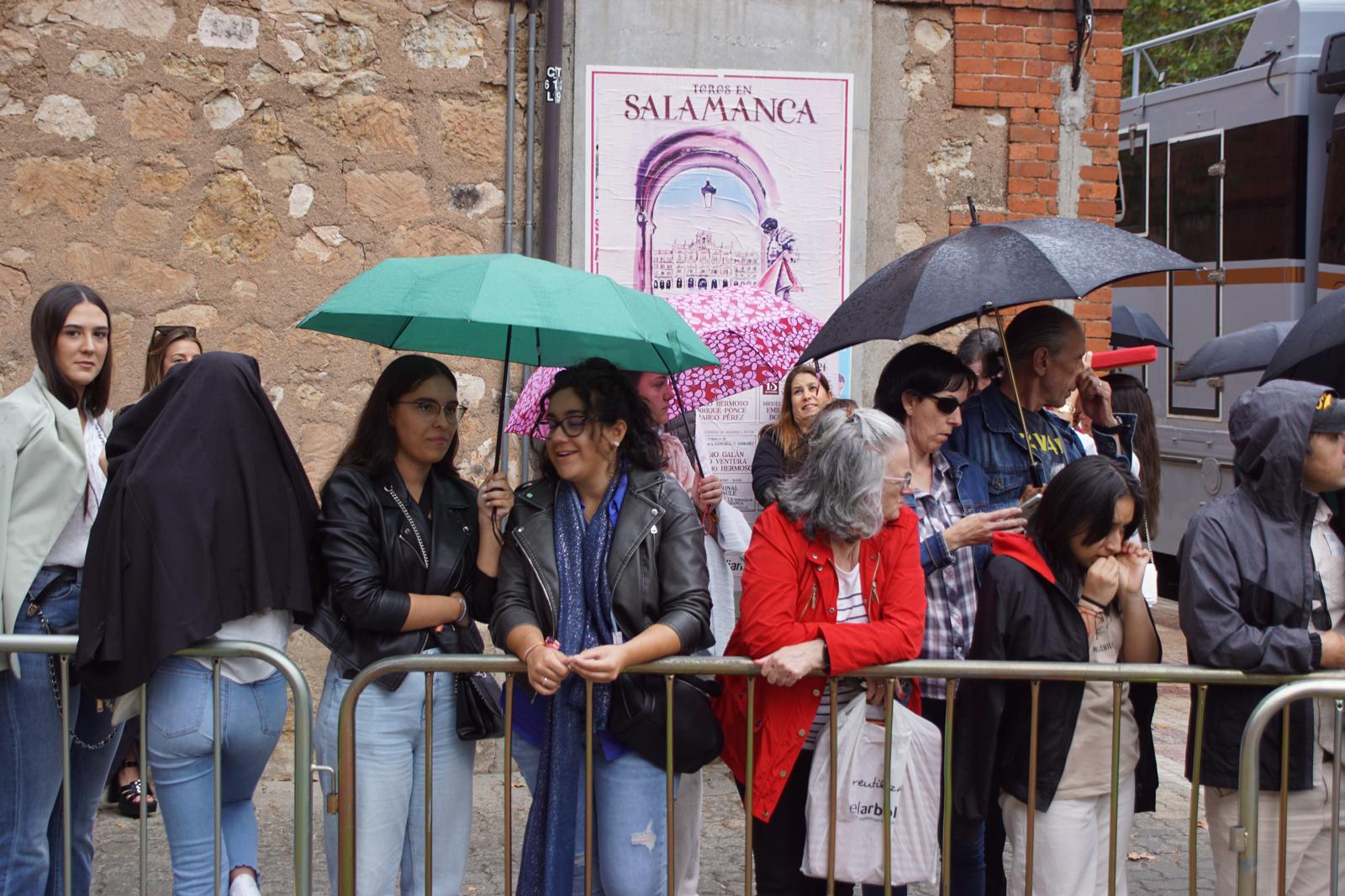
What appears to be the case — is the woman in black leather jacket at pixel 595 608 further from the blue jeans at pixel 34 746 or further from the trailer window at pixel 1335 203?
the trailer window at pixel 1335 203

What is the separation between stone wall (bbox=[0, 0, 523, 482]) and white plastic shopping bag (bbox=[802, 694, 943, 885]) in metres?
2.94

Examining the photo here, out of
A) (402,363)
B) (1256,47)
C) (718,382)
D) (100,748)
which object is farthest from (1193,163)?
(100,748)

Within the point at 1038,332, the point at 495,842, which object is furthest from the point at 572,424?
the point at 495,842

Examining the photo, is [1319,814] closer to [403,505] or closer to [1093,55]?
[403,505]

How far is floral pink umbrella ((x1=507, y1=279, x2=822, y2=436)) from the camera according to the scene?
4656mm

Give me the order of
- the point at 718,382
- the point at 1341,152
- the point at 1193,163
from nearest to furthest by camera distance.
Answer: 1. the point at 718,382
2. the point at 1341,152
3. the point at 1193,163

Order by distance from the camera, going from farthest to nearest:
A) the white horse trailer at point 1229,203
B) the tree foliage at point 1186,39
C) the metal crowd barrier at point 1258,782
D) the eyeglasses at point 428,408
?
the tree foliage at point 1186,39 < the white horse trailer at point 1229,203 < the eyeglasses at point 428,408 < the metal crowd barrier at point 1258,782

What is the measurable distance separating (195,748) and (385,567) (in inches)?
25.3

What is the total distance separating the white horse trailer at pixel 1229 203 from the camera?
9039 millimetres

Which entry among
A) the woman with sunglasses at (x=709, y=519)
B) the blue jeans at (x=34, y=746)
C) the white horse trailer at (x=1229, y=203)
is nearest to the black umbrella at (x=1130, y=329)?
the white horse trailer at (x=1229, y=203)

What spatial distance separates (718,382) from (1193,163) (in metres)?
6.94

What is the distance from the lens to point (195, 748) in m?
3.35

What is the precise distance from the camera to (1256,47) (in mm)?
9508

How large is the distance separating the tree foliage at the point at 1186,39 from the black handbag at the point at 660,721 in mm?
14446
